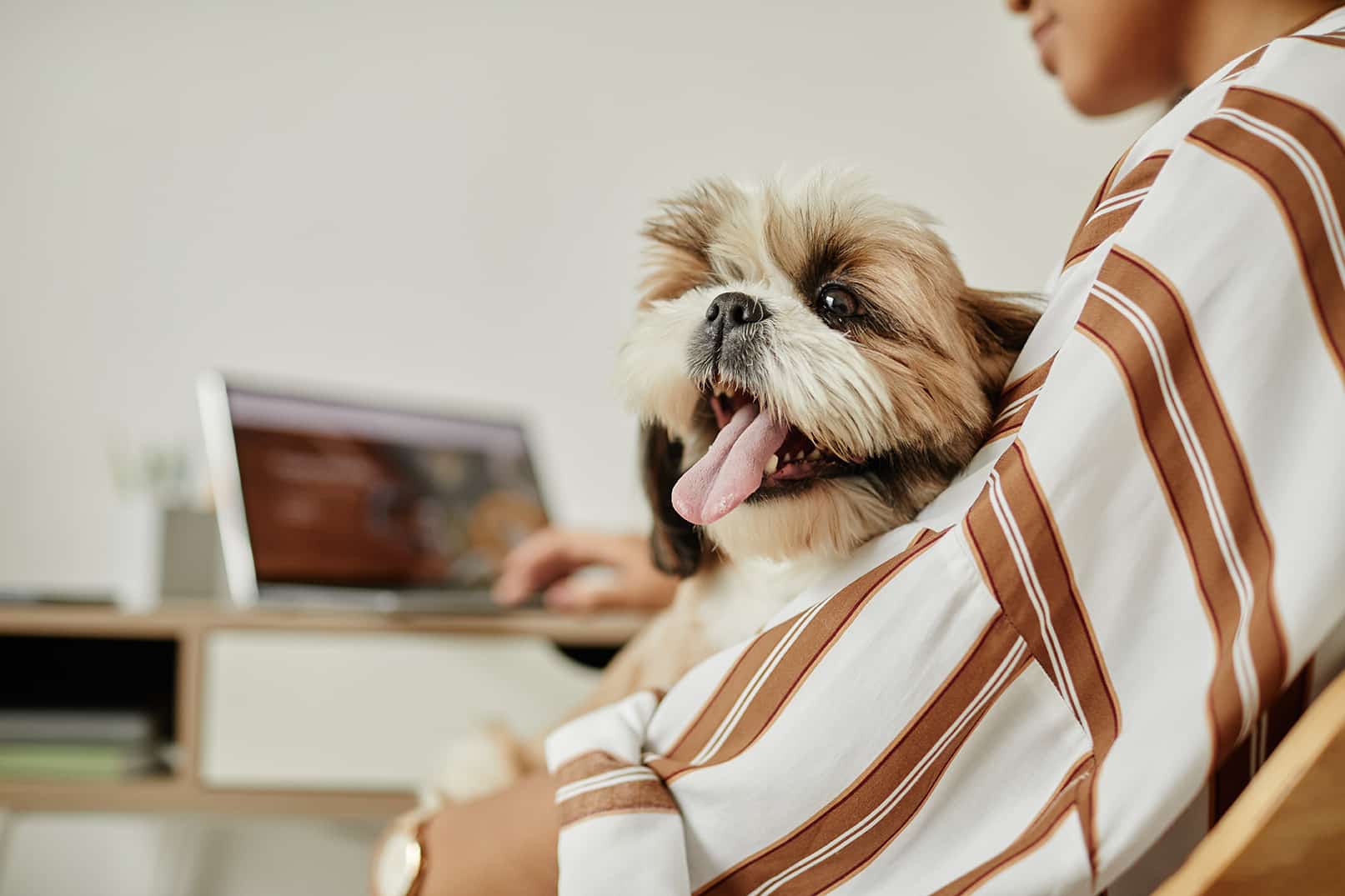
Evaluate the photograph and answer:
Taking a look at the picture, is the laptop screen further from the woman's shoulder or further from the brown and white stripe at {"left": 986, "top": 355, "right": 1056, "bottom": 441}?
the woman's shoulder

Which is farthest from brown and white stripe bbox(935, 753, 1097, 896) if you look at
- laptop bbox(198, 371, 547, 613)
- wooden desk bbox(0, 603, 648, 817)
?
laptop bbox(198, 371, 547, 613)

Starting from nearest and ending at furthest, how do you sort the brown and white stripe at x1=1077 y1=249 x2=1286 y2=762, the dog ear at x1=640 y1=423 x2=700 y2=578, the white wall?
the brown and white stripe at x1=1077 y1=249 x2=1286 y2=762 < the dog ear at x1=640 y1=423 x2=700 y2=578 < the white wall

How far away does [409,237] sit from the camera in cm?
229

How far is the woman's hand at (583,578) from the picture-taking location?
5.25ft

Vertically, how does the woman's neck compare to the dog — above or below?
above

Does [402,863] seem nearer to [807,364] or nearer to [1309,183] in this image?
[807,364]

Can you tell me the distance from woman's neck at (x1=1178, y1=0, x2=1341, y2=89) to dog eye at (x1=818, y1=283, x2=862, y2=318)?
347 mm

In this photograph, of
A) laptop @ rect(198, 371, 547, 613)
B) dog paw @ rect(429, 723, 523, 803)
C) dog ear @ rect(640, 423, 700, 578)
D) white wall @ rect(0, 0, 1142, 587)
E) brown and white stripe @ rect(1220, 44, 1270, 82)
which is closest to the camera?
brown and white stripe @ rect(1220, 44, 1270, 82)

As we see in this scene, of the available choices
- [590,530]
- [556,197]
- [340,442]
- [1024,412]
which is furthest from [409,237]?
[1024,412]

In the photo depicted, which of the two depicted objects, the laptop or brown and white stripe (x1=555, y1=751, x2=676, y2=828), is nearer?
brown and white stripe (x1=555, y1=751, x2=676, y2=828)

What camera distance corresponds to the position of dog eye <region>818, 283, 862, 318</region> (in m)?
0.78

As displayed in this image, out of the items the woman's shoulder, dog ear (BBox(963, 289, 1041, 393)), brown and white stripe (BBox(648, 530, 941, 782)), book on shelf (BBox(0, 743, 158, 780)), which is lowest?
book on shelf (BBox(0, 743, 158, 780))

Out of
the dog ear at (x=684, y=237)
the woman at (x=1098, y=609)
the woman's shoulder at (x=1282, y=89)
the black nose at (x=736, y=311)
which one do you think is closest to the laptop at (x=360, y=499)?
the dog ear at (x=684, y=237)

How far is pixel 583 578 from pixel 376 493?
394 mm
